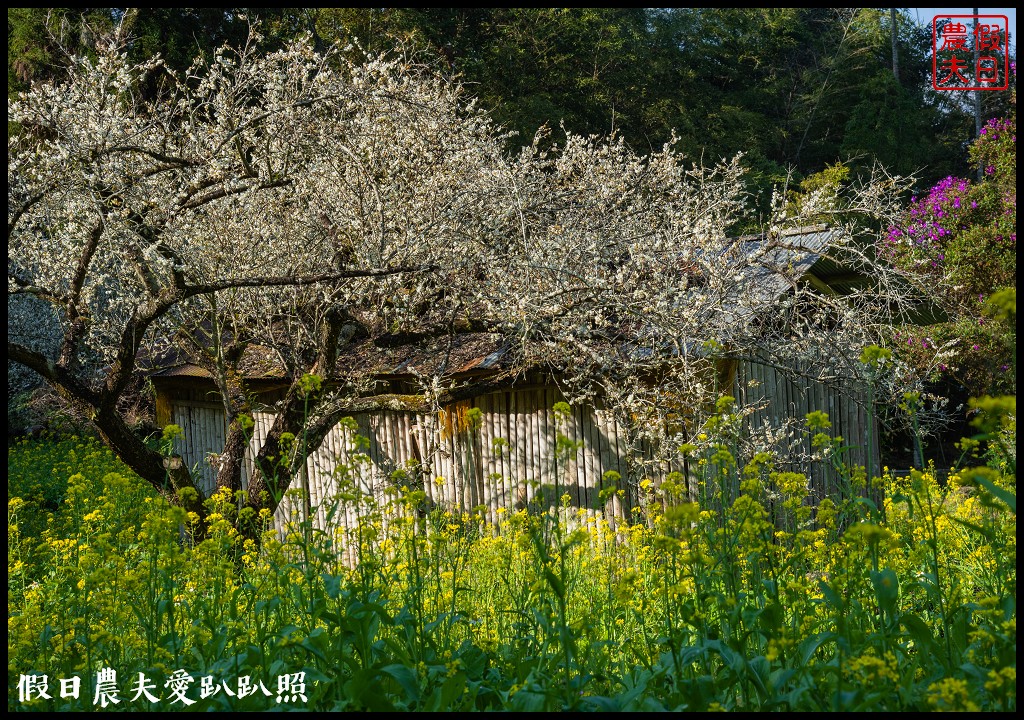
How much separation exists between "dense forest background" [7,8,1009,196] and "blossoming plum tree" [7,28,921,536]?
7258mm

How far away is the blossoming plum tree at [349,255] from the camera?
545 centimetres

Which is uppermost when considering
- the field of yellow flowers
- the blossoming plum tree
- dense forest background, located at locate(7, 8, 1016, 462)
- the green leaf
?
dense forest background, located at locate(7, 8, 1016, 462)

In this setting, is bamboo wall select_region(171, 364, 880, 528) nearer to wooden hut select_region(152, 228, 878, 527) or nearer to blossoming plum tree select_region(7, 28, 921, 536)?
wooden hut select_region(152, 228, 878, 527)

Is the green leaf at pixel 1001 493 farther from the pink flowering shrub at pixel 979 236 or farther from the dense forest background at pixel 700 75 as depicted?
the dense forest background at pixel 700 75

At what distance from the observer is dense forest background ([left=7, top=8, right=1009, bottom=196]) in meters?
13.8

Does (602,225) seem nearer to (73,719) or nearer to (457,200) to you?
(457,200)

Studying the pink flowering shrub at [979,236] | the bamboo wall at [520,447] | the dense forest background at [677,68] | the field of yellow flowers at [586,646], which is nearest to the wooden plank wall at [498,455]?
the bamboo wall at [520,447]

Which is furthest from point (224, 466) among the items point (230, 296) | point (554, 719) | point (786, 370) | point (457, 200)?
point (554, 719)

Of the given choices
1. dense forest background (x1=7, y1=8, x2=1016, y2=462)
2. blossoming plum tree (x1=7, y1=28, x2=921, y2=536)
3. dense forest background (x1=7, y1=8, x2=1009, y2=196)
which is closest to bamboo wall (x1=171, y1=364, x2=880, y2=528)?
blossoming plum tree (x1=7, y1=28, x2=921, y2=536)

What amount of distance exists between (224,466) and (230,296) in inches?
52.6

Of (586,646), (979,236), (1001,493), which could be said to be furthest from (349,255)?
(979,236)

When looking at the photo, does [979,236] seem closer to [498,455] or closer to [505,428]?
[505,428]

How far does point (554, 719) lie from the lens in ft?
6.47

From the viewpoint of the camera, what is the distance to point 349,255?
6.79 m
